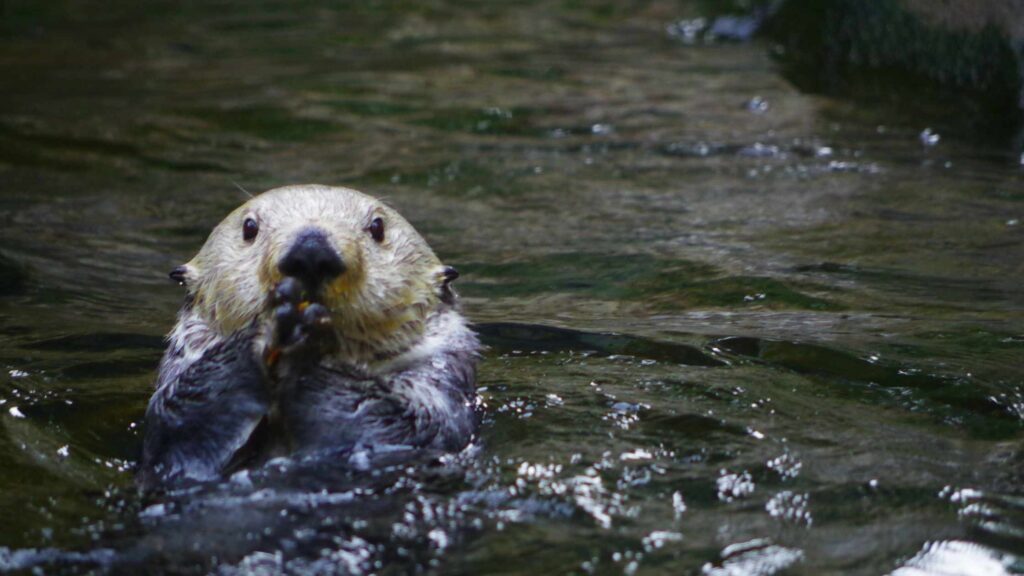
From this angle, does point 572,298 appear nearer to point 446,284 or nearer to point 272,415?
point 446,284

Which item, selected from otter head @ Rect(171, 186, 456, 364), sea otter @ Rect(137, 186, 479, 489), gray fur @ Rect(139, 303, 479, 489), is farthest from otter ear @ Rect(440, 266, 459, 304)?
gray fur @ Rect(139, 303, 479, 489)

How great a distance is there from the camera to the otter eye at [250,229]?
436cm

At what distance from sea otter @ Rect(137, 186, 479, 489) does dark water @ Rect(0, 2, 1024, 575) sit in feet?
0.50

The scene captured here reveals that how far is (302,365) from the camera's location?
3980 mm

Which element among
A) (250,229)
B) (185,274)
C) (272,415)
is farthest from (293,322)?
A: (185,274)

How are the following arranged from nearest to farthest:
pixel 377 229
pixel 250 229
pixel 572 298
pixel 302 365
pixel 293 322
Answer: pixel 293 322
pixel 302 365
pixel 250 229
pixel 377 229
pixel 572 298

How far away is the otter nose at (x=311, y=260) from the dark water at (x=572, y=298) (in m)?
0.55

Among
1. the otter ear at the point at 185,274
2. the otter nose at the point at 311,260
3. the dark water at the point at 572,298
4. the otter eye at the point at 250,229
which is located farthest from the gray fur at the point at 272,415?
the otter ear at the point at 185,274

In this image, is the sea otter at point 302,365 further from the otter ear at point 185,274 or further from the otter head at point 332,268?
the otter ear at point 185,274

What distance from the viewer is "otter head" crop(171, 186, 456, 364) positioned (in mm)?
3918

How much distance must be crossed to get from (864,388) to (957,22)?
17.7 feet

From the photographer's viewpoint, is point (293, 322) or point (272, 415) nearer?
point (293, 322)

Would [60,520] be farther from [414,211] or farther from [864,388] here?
[414,211]

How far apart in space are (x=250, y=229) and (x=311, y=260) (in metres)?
0.64
